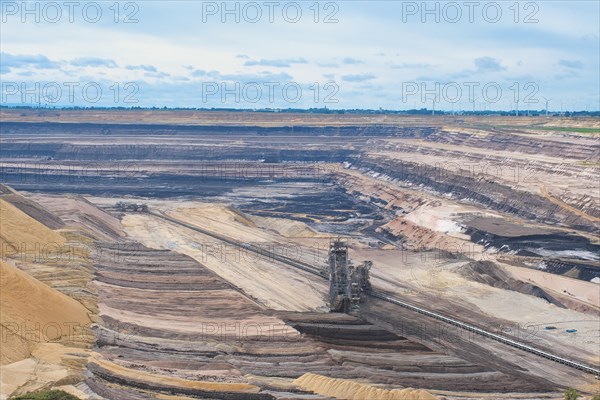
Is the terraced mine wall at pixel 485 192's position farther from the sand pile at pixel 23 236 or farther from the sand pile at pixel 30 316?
the sand pile at pixel 30 316

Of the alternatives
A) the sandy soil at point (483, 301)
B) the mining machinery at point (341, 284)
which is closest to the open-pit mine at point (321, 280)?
the mining machinery at point (341, 284)

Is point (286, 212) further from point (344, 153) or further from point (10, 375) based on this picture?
point (10, 375)

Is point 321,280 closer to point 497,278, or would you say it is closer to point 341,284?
point 341,284

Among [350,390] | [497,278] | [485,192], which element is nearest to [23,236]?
[350,390]

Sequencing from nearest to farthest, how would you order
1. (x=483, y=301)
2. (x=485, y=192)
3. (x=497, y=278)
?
(x=483, y=301) → (x=497, y=278) → (x=485, y=192)

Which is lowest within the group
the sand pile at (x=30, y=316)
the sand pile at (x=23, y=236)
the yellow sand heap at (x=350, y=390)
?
the yellow sand heap at (x=350, y=390)

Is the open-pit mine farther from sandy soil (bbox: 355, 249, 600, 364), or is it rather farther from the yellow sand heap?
sandy soil (bbox: 355, 249, 600, 364)

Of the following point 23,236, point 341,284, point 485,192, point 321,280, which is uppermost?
point 485,192
